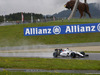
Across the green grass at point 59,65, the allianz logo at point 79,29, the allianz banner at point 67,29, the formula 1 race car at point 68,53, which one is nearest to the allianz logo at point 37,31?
the allianz banner at point 67,29

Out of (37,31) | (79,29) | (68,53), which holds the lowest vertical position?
(68,53)

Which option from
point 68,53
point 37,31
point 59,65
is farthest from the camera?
point 37,31

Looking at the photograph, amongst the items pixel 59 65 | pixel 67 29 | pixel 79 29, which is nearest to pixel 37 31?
pixel 67 29

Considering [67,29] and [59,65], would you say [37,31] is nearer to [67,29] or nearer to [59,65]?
[67,29]

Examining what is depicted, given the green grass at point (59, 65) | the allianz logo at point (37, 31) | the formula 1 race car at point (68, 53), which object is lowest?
the green grass at point (59, 65)

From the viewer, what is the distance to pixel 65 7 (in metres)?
61.3

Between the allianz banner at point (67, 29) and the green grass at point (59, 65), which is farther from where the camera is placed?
the allianz banner at point (67, 29)

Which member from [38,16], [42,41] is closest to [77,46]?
[42,41]

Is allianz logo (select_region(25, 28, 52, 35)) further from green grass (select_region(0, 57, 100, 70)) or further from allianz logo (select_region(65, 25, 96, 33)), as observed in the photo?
green grass (select_region(0, 57, 100, 70))

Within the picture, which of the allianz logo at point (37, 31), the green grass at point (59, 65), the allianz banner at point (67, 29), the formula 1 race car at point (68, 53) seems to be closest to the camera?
the green grass at point (59, 65)

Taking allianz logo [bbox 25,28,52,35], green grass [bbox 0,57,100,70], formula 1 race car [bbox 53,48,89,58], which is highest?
allianz logo [bbox 25,28,52,35]

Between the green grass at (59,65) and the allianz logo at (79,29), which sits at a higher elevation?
the allianz logo at (79,29)

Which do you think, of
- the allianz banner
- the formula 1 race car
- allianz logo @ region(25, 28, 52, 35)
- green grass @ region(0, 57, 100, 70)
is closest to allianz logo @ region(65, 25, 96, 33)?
the allianz banner

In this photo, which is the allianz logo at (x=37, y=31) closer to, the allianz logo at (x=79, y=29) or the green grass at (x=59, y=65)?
the allianz logo at (x=79, y=29)
